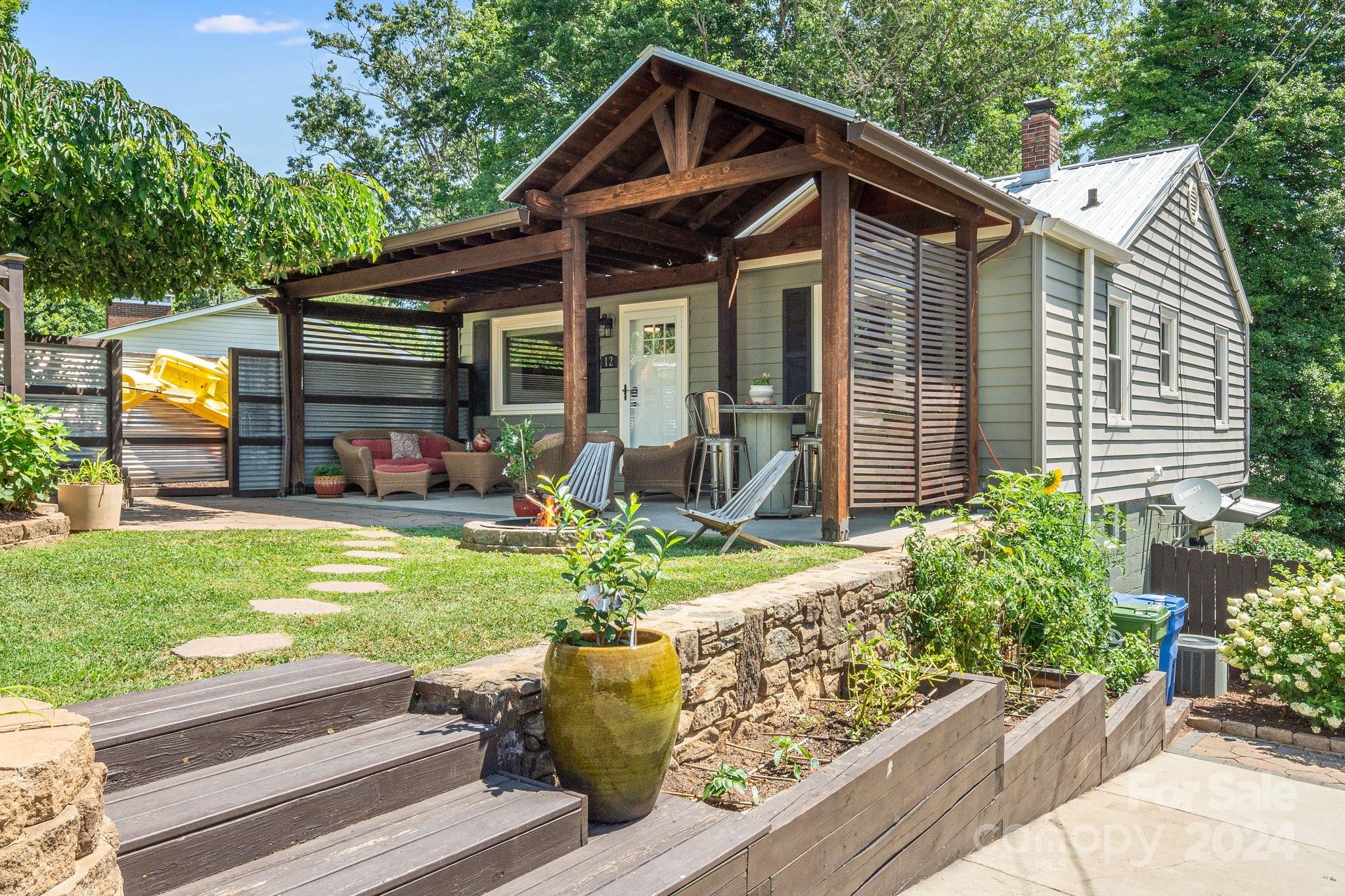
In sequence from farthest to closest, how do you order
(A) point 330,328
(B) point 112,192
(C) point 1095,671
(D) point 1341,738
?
(A) point 330,328, (B) point 112,192, (D) point 1341,738, (C) point 1095,671

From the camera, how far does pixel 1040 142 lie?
10719 mm

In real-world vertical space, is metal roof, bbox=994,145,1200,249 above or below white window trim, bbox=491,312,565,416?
above

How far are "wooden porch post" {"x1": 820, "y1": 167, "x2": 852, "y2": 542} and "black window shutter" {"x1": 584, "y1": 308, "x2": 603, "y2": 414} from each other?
489 cm

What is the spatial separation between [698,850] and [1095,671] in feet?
11.9

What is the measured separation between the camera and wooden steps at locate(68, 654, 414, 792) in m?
2.11

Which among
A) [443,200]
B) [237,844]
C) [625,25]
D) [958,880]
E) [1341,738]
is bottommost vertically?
[1341,738]

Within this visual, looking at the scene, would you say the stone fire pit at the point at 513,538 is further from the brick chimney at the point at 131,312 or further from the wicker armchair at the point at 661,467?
the brick chimney at the point at 131,312

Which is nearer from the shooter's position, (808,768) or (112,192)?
(808,768)

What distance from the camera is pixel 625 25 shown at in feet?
60.1

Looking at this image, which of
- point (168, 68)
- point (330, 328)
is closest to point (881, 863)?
point (330, 328)

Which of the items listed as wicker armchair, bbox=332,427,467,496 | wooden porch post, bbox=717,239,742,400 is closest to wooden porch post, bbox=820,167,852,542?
wooden porch post, bbox=717,239,742,400

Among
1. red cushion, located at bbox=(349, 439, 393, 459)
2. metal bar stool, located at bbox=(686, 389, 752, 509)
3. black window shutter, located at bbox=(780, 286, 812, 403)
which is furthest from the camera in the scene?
red cushion, located at bbox=(349, 439, 393, 459)

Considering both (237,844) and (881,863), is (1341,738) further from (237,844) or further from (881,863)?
(237,844)

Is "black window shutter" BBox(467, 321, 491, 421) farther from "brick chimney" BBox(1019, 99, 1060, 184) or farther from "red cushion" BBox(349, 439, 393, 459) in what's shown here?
"brick chimney" BBox(1019, 99, 1060, 184)
